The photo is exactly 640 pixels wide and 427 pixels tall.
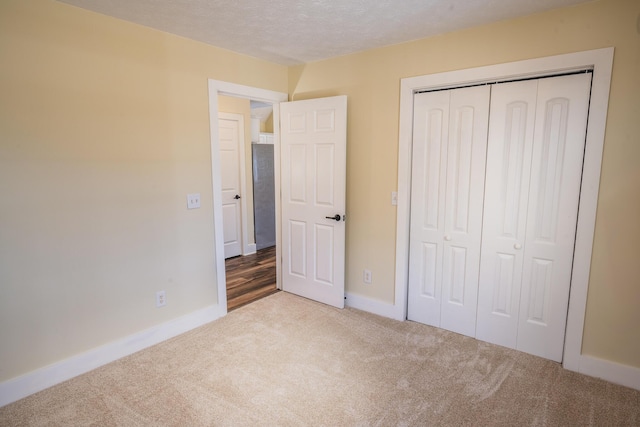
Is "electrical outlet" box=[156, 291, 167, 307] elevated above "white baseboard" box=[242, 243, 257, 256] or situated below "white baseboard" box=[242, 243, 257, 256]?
above

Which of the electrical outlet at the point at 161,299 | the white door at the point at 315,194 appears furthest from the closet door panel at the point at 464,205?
the electrical outlet at the point at 161,299

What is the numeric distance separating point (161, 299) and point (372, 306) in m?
1.85

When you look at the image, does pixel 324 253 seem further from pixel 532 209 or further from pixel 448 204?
pixel 532 209

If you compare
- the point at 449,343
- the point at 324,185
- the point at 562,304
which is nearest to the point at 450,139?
the point at 324,185

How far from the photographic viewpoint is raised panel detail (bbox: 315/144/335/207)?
10.6 feet

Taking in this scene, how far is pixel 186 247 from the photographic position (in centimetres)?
289

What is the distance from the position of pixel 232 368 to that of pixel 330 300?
125 centimetres

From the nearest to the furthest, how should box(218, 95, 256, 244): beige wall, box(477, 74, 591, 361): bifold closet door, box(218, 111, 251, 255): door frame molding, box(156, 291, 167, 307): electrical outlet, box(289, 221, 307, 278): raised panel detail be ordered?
1. box(477, 74, 591, 361): bifold closet door
2. box(156, 291, 167, 307): electrical outlet
3. box(289, 221, 307, 278): raised panel detail
4. box(218, 95, 256, 244): beige wall
5. box(218, 111, 251, 255): door frame molding

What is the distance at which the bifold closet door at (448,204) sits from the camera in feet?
8.65

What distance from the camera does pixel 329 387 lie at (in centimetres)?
220

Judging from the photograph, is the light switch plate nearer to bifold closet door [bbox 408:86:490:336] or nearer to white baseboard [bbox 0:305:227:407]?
white baseboard [bbox 0:305:227:407]

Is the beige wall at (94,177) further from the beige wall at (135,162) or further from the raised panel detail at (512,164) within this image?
the raised panel detail at (512,164)

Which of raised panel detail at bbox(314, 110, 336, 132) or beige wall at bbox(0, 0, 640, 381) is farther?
raised panel detail at bbox(314, 110, 336, 132)

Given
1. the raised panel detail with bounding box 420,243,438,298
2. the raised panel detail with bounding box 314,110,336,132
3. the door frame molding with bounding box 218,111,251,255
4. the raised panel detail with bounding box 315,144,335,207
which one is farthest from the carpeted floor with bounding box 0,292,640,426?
the door frame molding with bounding box 218,111,251,255
